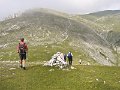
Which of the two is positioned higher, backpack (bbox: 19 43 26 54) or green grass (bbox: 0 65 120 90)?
backpack (bbox: 19 43 26 54)

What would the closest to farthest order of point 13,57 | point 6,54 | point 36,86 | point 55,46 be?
1. point 36,86
2. point 13,57
3. point 6,54
4. point 55,46

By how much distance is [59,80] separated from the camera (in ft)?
128

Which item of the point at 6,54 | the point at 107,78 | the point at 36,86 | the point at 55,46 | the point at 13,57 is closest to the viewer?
the point at 36,86

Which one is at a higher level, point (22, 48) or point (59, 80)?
point (22, 48)

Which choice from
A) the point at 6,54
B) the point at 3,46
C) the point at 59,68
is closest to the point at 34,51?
the point at 6,54

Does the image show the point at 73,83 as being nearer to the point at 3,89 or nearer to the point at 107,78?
the point at 107,78

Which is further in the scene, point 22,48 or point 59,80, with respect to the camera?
point 22,48

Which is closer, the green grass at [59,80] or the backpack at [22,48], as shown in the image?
the green grass at [59,80]

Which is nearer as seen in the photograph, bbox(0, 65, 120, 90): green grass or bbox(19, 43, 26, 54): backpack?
bbox(0, 65, 120, 90): green grass

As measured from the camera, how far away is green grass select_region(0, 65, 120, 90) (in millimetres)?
36906

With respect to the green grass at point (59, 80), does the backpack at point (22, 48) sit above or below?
above

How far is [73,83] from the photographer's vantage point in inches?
1491

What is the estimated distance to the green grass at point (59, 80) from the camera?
121 feet

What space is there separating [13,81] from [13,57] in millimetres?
118931
